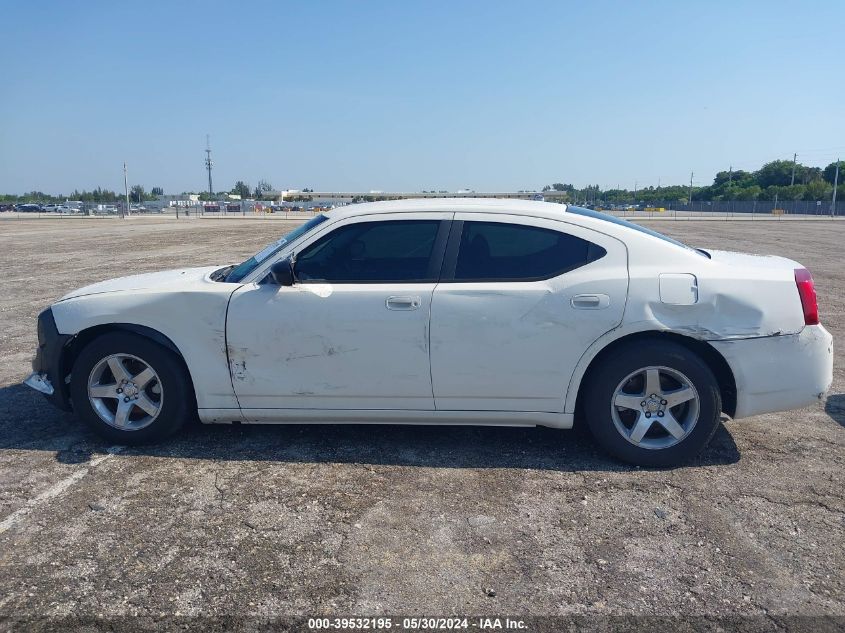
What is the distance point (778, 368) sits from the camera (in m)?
3.90

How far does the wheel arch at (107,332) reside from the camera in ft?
13.8

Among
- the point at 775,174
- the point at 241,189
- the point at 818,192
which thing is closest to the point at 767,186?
the point at 775,174

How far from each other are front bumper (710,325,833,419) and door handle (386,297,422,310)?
1.79m

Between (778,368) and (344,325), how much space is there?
2.64 meters

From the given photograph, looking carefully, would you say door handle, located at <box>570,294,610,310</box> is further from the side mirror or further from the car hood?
the car hood

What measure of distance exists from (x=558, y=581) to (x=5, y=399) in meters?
4.74

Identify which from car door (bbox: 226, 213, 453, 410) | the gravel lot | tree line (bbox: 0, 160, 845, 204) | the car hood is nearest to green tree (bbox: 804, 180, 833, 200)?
tree line (bbox: 0, 160, 845, 204)

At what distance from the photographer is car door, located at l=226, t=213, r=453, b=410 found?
13.0 feet

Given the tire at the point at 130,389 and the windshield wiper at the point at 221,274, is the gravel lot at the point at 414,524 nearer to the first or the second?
the tire at the point at 130,389

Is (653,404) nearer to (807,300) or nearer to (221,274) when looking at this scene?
(807,300)

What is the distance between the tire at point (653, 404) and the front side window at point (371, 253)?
1310 millimetres

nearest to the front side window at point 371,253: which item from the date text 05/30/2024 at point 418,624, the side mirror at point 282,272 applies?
the side mirror at point 282,272

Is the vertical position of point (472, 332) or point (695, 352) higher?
point (472, 332)

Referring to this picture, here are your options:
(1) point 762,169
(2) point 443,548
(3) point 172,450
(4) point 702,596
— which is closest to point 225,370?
(3) point 172,450
